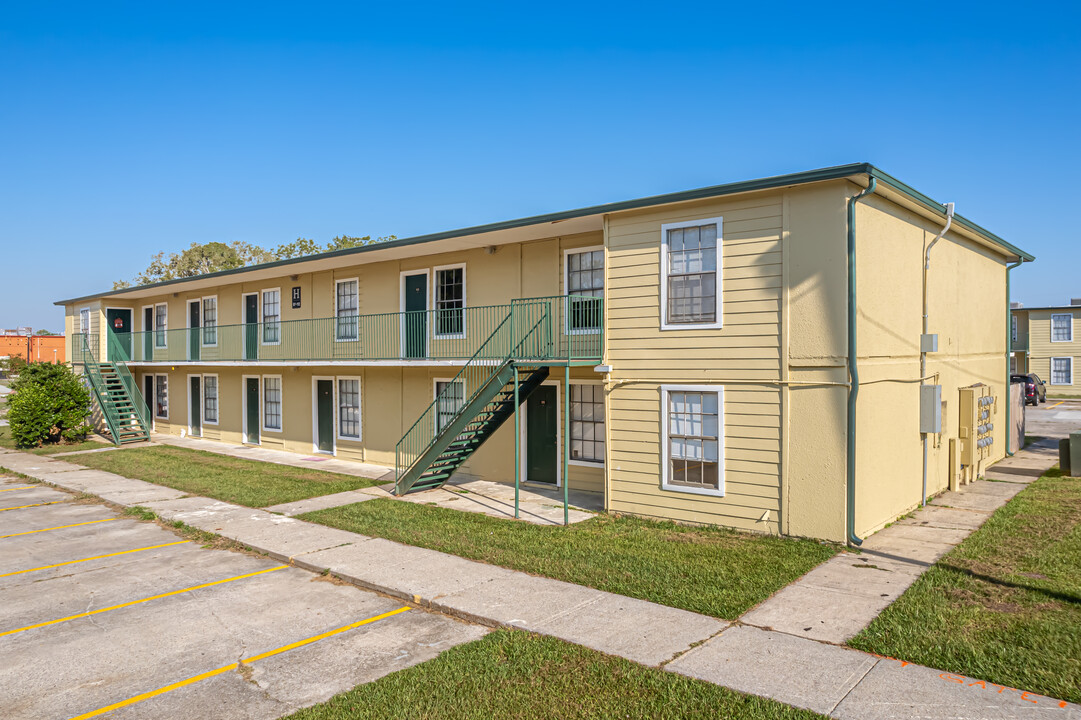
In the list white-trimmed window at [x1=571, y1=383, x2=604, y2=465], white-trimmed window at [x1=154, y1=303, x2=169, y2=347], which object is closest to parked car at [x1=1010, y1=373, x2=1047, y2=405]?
white-trimmed window at [x1=571, y1=383, x2=604, y2=465]

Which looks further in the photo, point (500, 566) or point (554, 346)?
point (554, 346)

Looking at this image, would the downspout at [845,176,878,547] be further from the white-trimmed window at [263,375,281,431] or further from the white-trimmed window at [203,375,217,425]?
the white-trimmed window at [203,375,217,425]

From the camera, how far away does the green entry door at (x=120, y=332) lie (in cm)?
2708

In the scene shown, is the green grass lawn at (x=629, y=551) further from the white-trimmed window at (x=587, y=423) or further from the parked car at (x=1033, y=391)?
the parked car at (x=1033, y=391)

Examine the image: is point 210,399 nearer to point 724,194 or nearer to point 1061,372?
point 724,194

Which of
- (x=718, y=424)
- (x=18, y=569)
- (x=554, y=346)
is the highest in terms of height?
(x=554, y=346)

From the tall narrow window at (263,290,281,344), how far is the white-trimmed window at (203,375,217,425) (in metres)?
4.22

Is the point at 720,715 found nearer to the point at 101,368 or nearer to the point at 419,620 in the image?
the point at 419,620

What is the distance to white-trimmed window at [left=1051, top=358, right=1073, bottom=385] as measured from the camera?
139ft

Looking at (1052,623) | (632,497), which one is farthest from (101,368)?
(1052,623)

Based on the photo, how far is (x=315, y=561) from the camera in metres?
9.80

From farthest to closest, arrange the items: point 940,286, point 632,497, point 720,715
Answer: point 940,286 → point 632,497 → point 720,715

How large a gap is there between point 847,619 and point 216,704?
19.7 ft

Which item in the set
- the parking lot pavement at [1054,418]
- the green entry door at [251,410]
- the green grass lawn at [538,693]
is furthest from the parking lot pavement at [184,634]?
the parking lot pavement at [1054,418]
